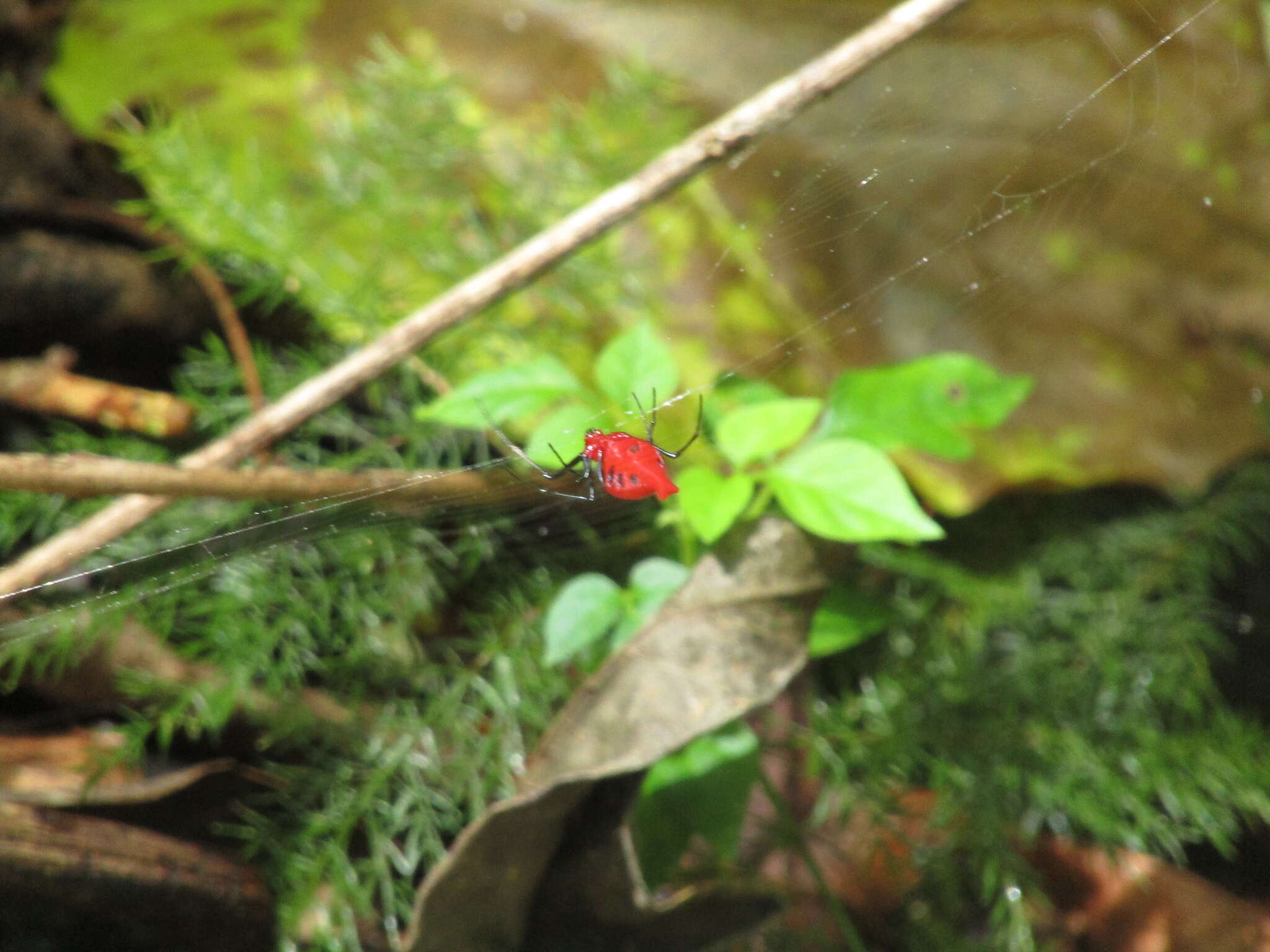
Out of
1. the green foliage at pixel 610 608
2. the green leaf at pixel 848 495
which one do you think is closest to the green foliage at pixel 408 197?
the green foliage at pixel 610 608

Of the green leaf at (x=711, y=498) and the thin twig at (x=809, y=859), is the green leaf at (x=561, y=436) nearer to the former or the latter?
the green leaf at (x=711, y=498)

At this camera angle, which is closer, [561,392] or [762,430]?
[762,430]

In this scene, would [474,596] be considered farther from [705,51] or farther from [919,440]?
[705,51]

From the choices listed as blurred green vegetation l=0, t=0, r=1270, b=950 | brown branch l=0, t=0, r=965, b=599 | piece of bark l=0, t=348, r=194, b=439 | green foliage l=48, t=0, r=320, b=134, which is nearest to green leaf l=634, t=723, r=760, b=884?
blurred green vegetation l=0, t=0, r=1270, b=950

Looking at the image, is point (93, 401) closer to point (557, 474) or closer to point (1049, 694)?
point (557, 474)

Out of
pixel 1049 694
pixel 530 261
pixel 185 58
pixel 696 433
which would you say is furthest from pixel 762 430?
pixel 185 58
